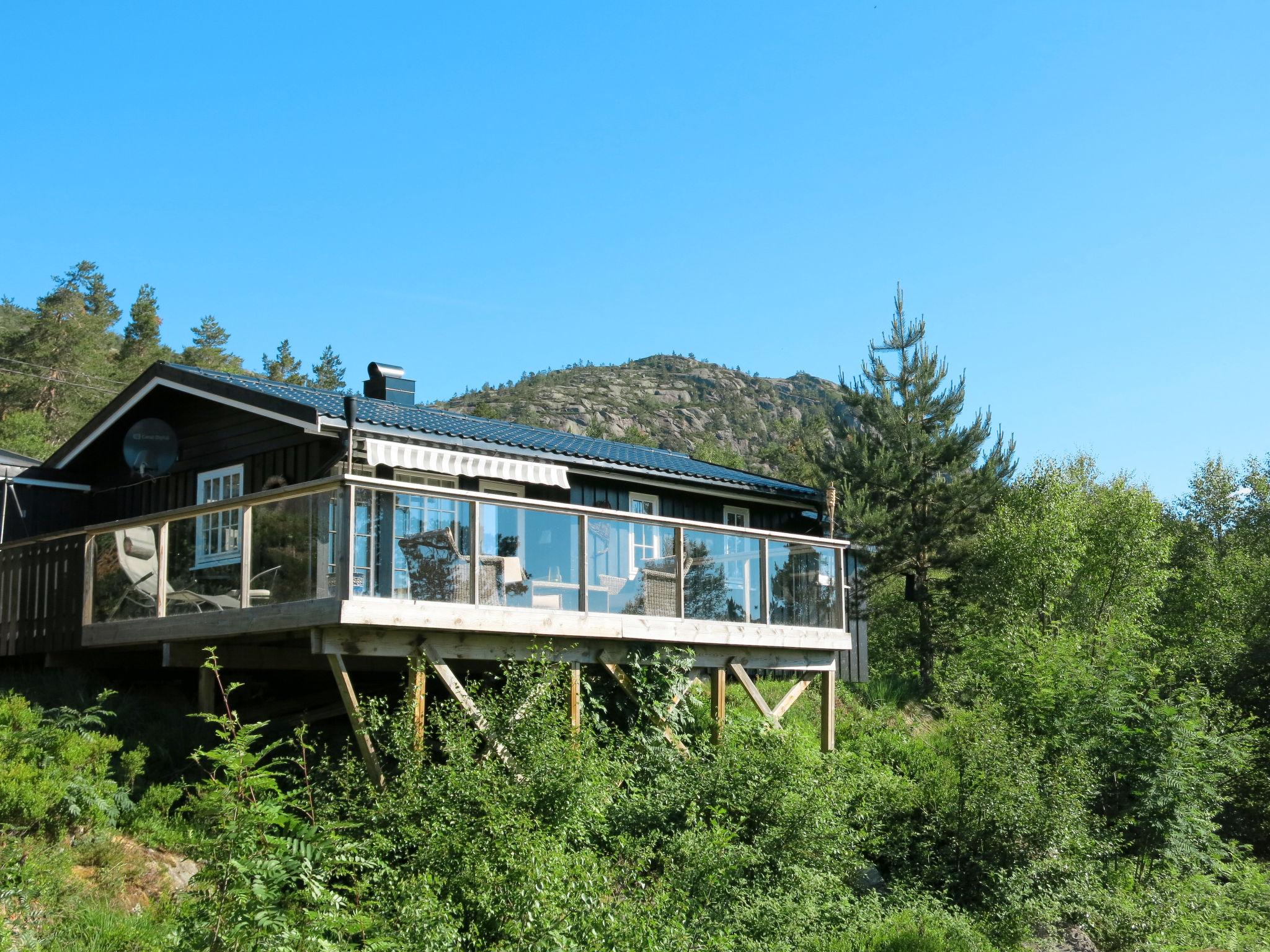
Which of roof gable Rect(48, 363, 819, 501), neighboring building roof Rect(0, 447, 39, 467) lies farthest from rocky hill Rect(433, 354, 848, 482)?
neighboring building roof Rect(0, 447, 39, 467)

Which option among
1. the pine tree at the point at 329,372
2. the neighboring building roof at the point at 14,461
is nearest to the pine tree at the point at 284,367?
the pine tree at the point at 329,372

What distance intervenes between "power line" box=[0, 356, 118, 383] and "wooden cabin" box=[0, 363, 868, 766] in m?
28.2

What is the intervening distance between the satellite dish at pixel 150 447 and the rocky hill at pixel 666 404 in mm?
58407

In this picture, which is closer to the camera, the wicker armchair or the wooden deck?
the wooden deck

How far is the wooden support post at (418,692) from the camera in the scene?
1133 centimetres

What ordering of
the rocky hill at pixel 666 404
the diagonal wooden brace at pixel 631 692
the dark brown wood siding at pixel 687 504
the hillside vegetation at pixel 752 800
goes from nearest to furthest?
the hillside vegetation at pixel 752 800 < the diagonal wooden brace at pixel 631 692 < the dark brown wood siding at pixel 687 504 < the rocky hill at pixel 666 404

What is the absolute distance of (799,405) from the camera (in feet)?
399

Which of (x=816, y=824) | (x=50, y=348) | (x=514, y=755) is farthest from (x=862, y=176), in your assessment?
(x=50, y=348)

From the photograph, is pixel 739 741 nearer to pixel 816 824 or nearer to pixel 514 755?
pixel 816 824

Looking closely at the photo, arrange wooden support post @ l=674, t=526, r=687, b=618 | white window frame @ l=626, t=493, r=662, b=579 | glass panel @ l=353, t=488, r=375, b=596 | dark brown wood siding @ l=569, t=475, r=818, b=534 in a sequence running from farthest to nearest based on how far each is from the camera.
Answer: dark brown wood siding @ l=569, t=475, r=818, b=534 → wooden support post @ l=674, t=526, r=687, b=618 → white window frame @ l=626, t=493, r=662, b=579 → glass panel @ l=353, t=488, r=375, b=596

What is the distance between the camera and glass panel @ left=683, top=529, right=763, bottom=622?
14570 mm

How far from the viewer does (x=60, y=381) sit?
44.3 m

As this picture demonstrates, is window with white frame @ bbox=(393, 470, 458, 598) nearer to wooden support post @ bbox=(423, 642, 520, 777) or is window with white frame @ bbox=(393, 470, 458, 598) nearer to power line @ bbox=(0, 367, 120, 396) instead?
wooden support post @ bbox=(423, 642, 520, 777)

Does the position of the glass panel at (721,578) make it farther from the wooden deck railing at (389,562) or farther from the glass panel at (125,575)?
the glass panel at (125,575)
